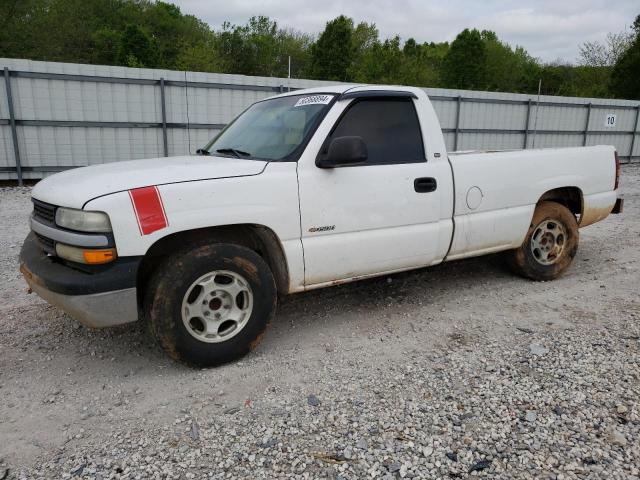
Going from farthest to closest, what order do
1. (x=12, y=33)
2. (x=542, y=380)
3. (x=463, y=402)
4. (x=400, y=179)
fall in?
(x=12, y=33) < (x=400, y=179) < (x=542, y=380) < (x=463, y=402)

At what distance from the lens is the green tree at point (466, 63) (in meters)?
40.8

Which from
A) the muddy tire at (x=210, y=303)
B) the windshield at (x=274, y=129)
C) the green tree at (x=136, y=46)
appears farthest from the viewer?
the green tree at (x=136, y=46)

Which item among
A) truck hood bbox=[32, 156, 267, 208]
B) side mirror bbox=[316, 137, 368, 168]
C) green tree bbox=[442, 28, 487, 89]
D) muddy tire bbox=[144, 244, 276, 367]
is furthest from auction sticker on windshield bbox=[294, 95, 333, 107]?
green tree bbox=[442, 28, 487, 89]

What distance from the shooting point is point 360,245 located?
147 inches

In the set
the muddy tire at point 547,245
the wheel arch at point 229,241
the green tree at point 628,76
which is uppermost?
the green tree at point 628,76

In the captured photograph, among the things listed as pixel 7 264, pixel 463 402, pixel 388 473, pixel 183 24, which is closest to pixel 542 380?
pixel 463 402

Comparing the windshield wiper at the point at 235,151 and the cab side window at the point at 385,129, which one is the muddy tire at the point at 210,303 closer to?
the windshield wiper at the point at 235,151

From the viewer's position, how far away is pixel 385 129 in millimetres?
3990

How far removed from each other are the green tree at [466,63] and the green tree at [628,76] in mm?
10143

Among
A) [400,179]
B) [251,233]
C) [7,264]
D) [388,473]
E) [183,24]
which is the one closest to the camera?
[388,473]

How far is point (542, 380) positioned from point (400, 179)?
1722 mm

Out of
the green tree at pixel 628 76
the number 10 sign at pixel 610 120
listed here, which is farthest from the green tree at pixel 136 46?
the green tree at pixel 628 76

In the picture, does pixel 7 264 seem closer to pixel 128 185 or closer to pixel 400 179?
pixel 128 185

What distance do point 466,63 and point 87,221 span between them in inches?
1681
